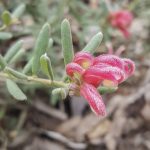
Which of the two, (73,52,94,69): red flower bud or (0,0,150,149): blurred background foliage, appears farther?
(0,0,150,149): blurred background foliage

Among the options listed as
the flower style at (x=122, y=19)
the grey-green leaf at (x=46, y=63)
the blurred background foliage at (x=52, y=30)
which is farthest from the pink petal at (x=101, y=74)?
the flower style at (x=122, y=19)

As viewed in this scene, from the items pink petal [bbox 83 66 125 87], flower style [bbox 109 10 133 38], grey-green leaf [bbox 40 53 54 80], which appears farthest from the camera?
flower style [bbox 109 10 133 38]

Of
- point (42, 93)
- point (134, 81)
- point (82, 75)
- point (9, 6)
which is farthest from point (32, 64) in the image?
point (134, 81)

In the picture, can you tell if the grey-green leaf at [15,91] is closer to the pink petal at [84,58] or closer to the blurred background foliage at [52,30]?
the pink petal at [84,58]

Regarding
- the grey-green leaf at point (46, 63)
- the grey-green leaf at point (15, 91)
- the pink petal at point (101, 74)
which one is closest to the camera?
the pink petal at point (101, 74)

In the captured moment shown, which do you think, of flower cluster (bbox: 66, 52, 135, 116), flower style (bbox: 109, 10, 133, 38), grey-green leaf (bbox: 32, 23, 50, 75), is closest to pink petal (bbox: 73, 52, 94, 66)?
flower cluster (bbox: 66, 52, 135, 116)

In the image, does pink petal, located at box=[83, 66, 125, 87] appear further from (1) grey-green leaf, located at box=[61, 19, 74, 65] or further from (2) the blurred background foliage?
(2) the blurred background foliage

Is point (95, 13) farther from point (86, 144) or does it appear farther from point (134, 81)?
point (86, 144)

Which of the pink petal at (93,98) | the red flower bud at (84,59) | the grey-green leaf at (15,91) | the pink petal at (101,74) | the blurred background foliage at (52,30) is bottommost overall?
the blurred background foliage at (52,30)

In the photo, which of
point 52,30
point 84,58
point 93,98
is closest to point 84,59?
point 84,58
